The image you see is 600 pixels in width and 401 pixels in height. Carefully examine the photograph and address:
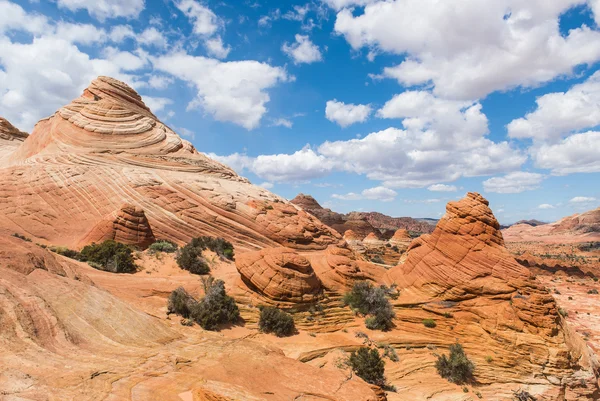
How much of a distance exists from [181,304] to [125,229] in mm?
11003

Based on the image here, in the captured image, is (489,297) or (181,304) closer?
(181,304)

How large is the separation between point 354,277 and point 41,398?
1629 cm

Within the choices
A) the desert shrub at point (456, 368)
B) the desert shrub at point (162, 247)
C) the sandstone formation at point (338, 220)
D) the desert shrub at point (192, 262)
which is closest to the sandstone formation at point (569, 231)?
the sandstone formation at point (338, 220)

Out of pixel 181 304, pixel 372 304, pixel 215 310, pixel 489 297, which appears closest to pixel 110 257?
pixel 181 304

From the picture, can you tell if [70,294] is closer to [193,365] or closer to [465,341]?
[193,365]

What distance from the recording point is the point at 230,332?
48.2ft

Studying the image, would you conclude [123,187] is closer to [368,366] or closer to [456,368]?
[368,366]

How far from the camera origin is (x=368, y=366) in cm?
1313

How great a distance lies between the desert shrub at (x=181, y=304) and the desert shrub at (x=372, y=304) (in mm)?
8098

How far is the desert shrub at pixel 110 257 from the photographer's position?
18.5 metres

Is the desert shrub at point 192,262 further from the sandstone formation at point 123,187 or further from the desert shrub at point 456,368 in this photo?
the desert shrub at point 456,368

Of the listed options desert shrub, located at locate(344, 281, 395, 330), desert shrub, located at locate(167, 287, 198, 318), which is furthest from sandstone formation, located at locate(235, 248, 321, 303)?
desert shrub, located at locate(167, 287, 198, 318)

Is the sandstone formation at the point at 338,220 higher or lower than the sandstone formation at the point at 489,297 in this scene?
higher

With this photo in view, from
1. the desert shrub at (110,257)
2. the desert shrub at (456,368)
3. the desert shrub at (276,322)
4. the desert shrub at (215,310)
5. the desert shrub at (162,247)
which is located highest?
the desert shrub at (162,247)
